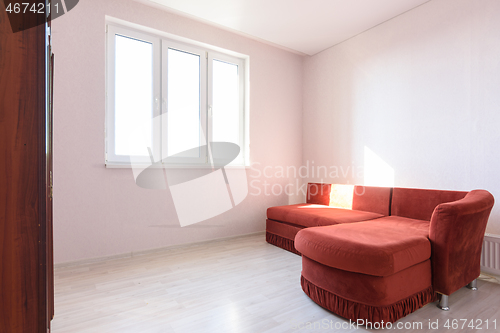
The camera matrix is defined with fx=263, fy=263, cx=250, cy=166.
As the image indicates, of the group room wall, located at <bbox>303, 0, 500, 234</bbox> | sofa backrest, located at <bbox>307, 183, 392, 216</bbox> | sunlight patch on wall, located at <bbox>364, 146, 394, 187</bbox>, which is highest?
room wall, located at <bbox>303, 0, 500, 234</bbox>

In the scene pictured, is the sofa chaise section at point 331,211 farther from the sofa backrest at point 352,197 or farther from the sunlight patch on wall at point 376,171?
the sunlight patch on wall at point 376,171

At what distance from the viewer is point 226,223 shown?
367cm

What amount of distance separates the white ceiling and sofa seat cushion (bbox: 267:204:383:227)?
239cm

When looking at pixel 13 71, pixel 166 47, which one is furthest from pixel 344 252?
pixel 166 47

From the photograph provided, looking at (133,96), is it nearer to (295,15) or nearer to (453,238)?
(295,15)

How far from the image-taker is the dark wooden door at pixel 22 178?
73cm

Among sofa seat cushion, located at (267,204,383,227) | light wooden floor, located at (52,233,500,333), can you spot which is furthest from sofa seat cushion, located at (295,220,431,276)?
sofa seat cushion, located at (267,204,383,227)

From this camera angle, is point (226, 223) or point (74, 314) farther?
point (226, 223)

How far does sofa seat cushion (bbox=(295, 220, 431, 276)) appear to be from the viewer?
1578 mm

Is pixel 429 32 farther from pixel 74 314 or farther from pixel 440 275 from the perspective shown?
pixel 74 314

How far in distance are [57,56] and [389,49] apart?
12.3ft

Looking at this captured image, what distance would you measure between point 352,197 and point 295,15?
240 centimetres

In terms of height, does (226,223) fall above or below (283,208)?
below

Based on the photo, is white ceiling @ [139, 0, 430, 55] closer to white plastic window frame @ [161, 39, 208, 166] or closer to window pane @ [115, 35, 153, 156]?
white plastic window frame @ [161, 39, 208, 166]
